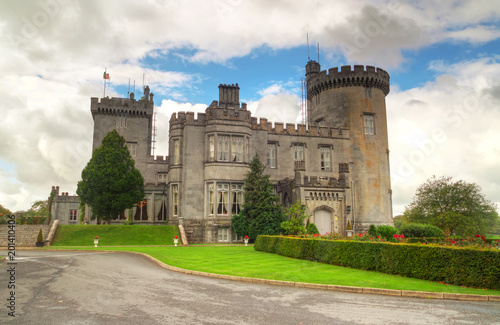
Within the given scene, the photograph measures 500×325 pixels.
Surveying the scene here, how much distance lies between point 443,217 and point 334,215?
80.4 ft

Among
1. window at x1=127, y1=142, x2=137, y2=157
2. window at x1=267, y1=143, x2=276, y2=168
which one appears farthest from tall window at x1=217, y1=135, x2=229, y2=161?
window at x1=127, y1=142, x2=137, y2=157

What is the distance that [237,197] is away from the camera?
125 ft

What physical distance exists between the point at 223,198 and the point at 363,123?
18.7m

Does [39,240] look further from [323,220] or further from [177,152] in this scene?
[323,220]

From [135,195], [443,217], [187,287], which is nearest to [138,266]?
[187,287]

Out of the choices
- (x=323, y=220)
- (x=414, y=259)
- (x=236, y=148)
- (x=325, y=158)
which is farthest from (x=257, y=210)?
(x=414, y=259)

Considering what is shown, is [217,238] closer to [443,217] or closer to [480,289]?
[480,289]

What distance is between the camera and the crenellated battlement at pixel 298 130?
41844mm

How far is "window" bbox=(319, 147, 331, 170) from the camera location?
143ft

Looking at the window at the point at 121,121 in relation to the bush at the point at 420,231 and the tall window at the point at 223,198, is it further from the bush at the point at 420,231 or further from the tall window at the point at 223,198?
the bush at the point at 420,231

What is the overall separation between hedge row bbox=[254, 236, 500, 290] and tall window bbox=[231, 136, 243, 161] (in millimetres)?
17716

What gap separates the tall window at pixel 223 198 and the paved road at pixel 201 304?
73.8ft

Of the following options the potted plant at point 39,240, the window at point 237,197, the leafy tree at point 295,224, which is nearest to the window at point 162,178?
the window at point 237,197

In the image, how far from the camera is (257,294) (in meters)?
12.0
